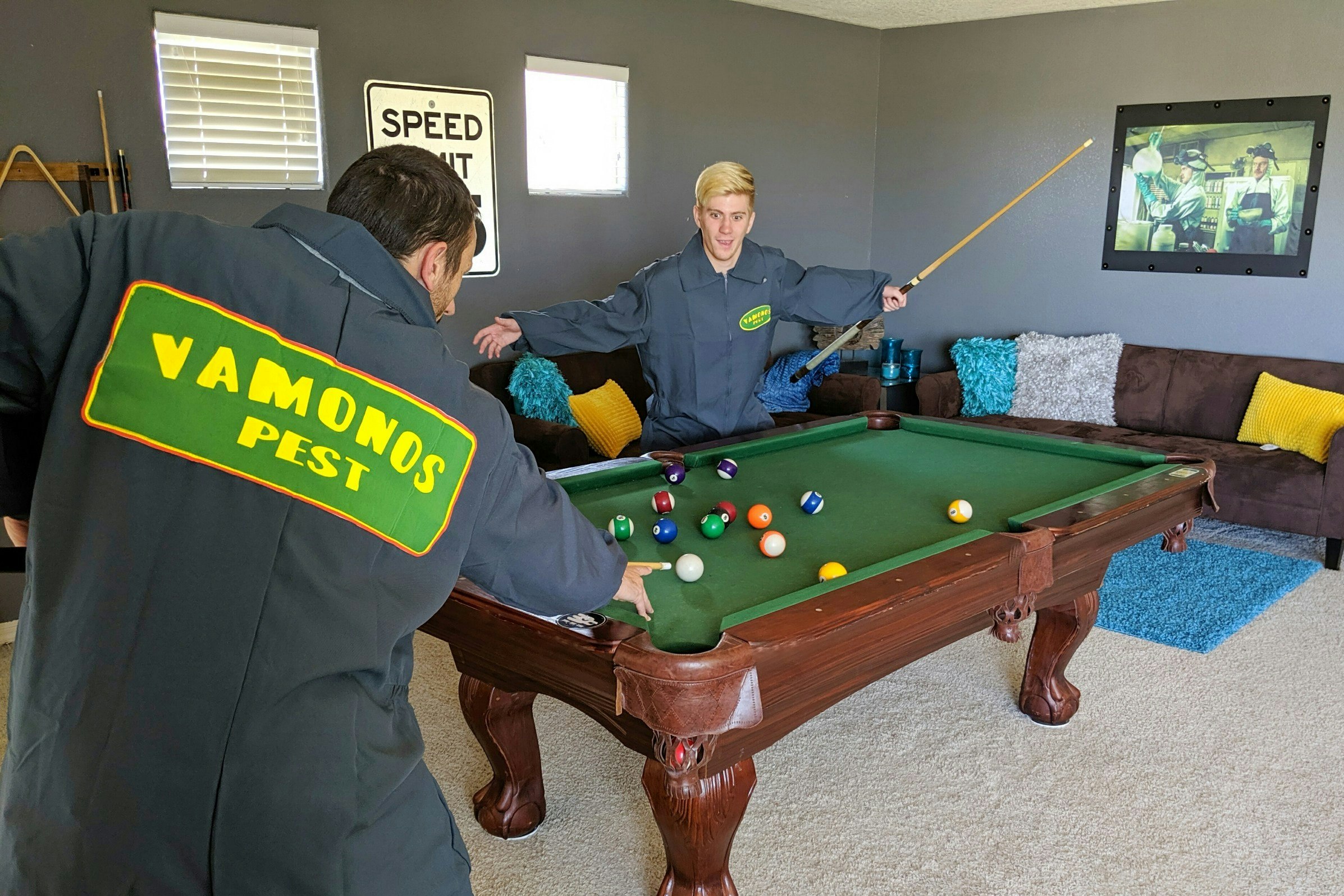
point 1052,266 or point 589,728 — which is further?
point 1052,266

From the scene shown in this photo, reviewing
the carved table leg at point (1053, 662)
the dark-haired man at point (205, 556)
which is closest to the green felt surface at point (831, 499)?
the carved table leg at point (1053, 662)

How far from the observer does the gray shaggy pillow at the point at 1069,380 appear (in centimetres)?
500

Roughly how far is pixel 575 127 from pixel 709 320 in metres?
1.91

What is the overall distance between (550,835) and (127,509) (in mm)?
1561

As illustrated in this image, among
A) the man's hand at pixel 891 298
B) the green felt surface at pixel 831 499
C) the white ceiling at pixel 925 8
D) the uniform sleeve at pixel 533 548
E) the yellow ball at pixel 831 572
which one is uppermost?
the white ceiling at pixel 925 8

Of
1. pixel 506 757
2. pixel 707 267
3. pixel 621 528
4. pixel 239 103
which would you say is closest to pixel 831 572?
pixel 621 528

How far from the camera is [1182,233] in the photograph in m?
5.00

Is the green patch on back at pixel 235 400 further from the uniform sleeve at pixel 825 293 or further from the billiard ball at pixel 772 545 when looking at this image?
the uniform sleeve at pixel 825 293

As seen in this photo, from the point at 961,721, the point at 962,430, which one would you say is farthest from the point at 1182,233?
the point at 961,721

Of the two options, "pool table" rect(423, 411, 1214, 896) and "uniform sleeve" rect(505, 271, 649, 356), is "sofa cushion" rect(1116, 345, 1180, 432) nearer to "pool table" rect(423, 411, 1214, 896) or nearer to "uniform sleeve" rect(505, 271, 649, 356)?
"pool table" rect(423, 411, 1214, 896)

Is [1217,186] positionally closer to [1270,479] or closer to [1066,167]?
[1066,167]

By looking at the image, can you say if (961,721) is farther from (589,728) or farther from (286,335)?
(286,335)

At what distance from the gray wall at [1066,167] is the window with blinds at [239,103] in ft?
Result: 11.6

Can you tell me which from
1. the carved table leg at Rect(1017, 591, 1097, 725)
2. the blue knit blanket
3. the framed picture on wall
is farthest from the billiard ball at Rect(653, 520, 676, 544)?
the framed picture on wall
